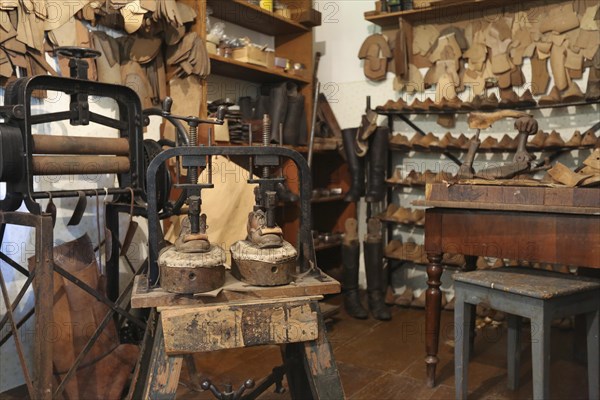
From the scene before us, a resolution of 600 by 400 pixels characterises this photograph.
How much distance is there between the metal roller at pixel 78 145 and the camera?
2037 mm

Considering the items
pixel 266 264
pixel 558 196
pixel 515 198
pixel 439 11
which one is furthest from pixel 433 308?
pixel 439 11

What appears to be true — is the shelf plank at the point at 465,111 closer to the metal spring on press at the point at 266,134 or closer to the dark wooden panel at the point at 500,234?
the dark wooden panel at the point at 500,234

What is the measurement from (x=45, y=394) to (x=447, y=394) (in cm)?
169

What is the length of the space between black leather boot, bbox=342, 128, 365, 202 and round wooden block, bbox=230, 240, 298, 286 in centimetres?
238

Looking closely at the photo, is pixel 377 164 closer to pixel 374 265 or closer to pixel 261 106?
pixel 374 265

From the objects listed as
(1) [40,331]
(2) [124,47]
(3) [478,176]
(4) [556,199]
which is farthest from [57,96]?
(4) [556,199]

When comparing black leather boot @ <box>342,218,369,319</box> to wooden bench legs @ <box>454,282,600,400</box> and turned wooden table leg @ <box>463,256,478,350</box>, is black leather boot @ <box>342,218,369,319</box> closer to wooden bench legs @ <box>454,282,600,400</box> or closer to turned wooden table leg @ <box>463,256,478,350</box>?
turned wooden table leg @ <box>463,256,478,350</box>

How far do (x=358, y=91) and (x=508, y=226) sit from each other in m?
2.22

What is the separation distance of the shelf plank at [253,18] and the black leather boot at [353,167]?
878 mm

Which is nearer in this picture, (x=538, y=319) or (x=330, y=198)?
(x=538, y=319)

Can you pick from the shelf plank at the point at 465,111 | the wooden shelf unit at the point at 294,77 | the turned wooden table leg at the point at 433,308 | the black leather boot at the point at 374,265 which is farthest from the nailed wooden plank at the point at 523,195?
the black leather boot at the point at 374,265

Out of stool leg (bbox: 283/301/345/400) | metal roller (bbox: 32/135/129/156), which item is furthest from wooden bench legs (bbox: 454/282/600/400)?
metal roller (bbox: 32/135/129/156)

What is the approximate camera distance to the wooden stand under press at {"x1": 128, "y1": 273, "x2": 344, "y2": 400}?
1.46m

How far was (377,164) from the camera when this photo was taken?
3.82m
